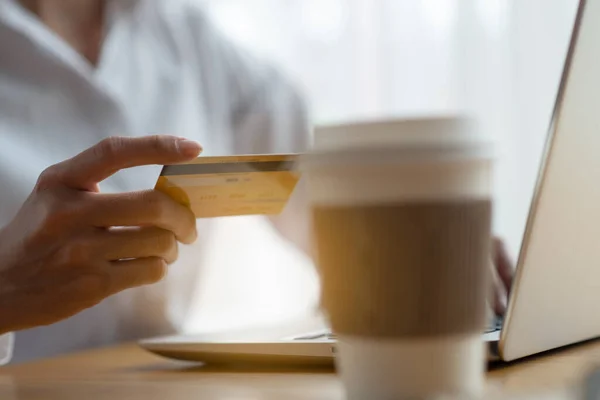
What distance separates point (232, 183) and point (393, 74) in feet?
4.16

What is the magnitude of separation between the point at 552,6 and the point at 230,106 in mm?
782

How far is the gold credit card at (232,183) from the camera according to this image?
23.4 inches

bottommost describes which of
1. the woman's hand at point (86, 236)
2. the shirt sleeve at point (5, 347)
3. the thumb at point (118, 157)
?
the shirt sleeve at point (5, 347)

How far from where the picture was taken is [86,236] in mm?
713

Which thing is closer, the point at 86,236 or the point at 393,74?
the point at 86,236

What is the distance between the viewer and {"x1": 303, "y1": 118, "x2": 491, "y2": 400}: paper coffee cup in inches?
15.5

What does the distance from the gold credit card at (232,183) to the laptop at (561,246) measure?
0.41 ft

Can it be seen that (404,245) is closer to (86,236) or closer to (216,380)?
(216,380)

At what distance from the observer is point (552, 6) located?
5.54 feet

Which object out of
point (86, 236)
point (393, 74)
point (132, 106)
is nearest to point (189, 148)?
point (86, 236)

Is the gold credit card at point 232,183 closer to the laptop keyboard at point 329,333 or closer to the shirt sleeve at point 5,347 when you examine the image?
the laptop keyboard at point 329,333

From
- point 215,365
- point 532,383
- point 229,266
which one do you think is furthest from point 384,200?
point 229,266

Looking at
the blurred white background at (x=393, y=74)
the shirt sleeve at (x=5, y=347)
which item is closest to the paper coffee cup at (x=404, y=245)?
the shirt sleeve at (x=5, y=347)

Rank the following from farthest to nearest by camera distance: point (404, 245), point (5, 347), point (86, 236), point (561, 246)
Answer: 1. point (5, 347)
2. point (86, 236)
3. point (561, 246)
4. point (404, 245)
